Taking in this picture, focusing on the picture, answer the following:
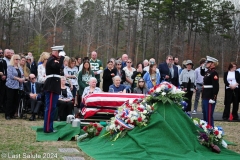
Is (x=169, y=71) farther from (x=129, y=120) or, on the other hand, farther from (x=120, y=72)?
(x=129, y=120)

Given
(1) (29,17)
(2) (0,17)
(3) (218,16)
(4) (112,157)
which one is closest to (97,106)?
(4) (112,157)

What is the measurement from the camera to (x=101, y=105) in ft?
30.1

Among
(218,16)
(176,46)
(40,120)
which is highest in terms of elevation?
(218,16)

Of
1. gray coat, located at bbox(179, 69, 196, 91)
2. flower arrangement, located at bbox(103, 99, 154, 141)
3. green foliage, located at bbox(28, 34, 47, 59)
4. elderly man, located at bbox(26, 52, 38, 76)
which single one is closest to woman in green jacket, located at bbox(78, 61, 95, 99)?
elderly man, located at bbox(26, 52, 38, 76)

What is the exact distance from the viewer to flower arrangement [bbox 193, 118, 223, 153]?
6.86 meters

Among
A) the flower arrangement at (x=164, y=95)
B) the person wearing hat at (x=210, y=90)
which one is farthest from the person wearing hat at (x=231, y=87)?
the flower arrangement at (x=164, y=95)

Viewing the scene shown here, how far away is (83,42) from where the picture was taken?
48.9 m

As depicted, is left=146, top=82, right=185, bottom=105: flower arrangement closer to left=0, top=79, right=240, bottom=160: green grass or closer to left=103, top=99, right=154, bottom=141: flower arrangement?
left=103, top=99, right=154, bottom=141: flower arrangement

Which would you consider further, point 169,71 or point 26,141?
point 169,71

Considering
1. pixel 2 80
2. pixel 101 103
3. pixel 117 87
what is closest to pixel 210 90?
pixel 117 87

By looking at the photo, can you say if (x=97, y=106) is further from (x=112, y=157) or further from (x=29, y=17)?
(x=29, y=17)

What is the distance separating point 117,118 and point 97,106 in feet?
6.19

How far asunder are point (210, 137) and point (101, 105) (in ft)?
10.0

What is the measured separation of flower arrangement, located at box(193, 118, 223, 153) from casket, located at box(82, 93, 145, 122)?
6.96ft
